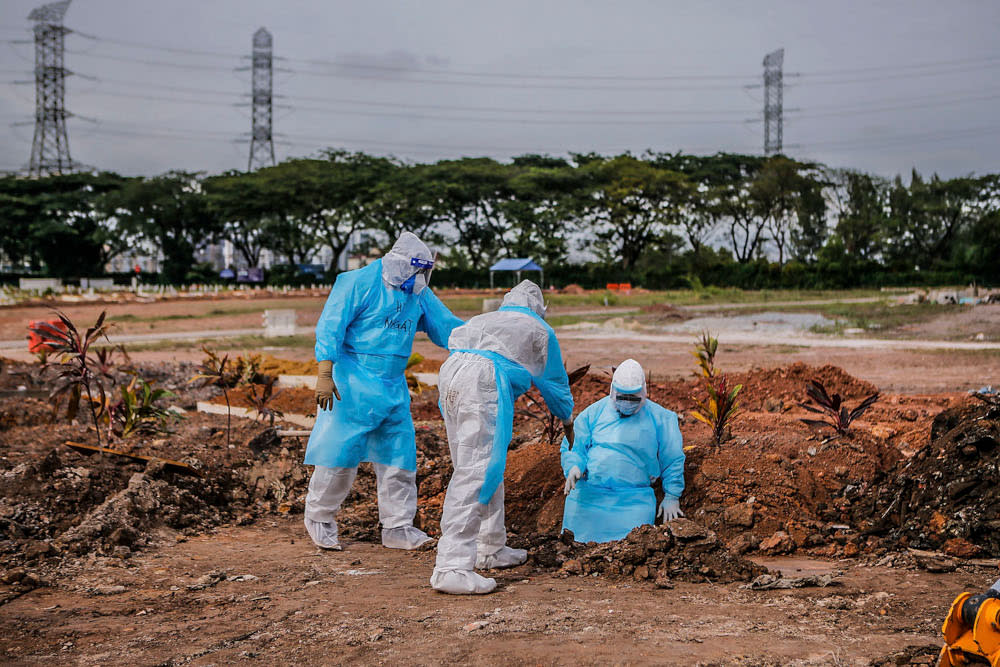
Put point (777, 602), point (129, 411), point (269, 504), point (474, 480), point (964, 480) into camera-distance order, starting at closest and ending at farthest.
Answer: point (777, 602) < point (474, 480) < point (964, 480) < point (269, 504) < point (129, 411)

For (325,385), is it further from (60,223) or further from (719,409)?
(60,223)

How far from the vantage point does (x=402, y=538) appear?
5.07m

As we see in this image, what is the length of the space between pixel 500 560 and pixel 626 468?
100 centimetres

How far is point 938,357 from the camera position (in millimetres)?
14883

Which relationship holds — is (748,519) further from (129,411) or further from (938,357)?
(938,357)

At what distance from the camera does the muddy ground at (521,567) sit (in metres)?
3.26

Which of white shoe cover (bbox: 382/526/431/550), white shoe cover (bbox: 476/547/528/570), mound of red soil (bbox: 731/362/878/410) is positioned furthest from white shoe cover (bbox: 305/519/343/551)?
mound of red soil (bbox: 731/362/878/410)

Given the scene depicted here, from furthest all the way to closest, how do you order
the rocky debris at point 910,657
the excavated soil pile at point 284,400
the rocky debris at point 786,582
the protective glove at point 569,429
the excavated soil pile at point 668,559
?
1. the excavated soil pile at point 284,400
2. the protective glove at point 569,429
3. the excavated soil pile at point 668,559
4. the rocky debris at point 786,582
5. the rocky debris at point 910,657

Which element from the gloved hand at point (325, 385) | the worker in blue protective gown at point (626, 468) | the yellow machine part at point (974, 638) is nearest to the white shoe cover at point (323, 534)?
the gloved hand at point (325, 385)

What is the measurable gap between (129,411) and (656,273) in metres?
42.7

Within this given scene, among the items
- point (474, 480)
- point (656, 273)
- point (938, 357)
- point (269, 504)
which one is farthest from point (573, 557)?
point (656, 273)

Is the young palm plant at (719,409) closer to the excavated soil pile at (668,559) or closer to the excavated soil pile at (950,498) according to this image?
the excavated soil pile at (950,498)

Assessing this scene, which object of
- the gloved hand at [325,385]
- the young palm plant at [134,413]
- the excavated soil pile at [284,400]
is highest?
the gloved hand at [325,385]

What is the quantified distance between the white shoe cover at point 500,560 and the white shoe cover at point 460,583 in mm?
428
